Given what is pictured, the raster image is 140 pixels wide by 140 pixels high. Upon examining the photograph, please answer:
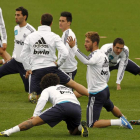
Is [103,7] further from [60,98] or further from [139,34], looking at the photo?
[60,98]

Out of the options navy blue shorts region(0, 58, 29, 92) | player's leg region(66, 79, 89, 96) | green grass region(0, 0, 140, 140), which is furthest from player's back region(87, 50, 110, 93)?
navy blue shorts region(0, 58, 29, 92)

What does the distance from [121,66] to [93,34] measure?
5174mm

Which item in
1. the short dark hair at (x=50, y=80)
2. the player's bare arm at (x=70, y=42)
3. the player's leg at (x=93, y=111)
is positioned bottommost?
the player's leg at (x=93, y=111)

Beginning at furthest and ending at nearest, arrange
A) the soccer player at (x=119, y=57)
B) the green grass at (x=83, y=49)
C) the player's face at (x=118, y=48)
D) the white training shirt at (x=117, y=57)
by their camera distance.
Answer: the white training shirt at (x=117, y=57), the soccer player at (x=119, y=57), the player's face at (x=118, y=48), the green grass at (x=83, y=49)

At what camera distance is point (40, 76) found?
12148 millimetres

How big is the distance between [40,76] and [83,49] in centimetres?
1054

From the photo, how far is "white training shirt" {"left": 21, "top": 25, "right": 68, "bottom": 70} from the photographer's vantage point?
39.6ft

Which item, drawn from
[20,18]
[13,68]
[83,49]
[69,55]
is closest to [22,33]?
[20,18]

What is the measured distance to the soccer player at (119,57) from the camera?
14.1 metres

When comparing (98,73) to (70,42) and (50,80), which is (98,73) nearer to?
(70,42)

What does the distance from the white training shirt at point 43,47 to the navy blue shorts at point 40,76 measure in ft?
0.31

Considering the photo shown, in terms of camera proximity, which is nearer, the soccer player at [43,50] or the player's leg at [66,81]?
Result: the soccer player at [43,50]

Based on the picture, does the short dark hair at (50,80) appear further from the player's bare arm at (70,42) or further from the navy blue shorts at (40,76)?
the navy blue shorts at (40,76)

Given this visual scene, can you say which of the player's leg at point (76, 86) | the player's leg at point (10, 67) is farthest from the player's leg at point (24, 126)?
the player's leg at point (10, 67)
